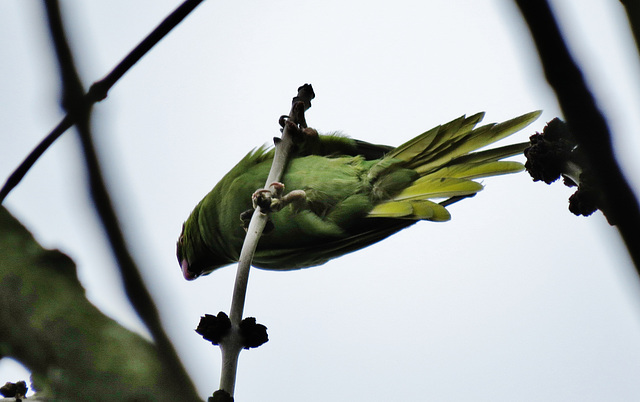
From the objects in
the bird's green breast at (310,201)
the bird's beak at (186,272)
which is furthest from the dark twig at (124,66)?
the bird's beak at (186,272)

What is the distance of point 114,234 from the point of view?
3.83ft

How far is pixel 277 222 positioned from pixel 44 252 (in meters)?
1.88

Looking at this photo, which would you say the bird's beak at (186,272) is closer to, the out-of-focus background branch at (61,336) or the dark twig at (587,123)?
the out-of-focus background branch at (61,336)

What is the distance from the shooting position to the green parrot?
3.72 m

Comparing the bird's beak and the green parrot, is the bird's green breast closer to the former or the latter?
the green parrot

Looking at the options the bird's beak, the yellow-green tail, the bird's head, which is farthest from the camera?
the bird's beak

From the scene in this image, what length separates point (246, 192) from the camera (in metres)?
4.06

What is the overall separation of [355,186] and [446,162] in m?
0.58

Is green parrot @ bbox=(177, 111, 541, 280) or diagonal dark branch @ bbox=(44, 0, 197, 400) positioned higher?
green parrot @ bbox=(177, 111, 541, 280)

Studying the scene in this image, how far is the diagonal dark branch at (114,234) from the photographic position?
1.17 meters

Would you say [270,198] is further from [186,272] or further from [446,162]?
[186,272]

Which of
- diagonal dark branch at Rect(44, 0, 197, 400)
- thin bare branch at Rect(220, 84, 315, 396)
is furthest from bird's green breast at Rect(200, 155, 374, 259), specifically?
diagonal dark branch at Rect(44, 0, 197, 400)

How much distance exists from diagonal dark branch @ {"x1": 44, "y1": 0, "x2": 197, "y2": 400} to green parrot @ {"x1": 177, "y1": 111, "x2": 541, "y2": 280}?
8.36 ft

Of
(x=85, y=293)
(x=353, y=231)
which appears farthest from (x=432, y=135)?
(x=85, y=293)
